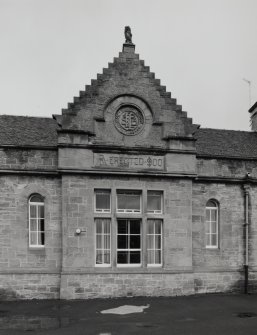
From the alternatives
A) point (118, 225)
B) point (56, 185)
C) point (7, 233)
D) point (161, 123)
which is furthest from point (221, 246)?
point (7, 233)

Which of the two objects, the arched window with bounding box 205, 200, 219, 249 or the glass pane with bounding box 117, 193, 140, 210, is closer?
the glass pane with bounding box 117, 193, 140, 210

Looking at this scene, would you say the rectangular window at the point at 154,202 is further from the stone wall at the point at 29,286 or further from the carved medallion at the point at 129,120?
the stone wall at the point at 29,286

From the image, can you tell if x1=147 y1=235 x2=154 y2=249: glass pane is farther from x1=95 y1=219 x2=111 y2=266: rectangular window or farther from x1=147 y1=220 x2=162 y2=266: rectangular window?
x1=95 y1=219 x2=111 y2=266: rectangular window

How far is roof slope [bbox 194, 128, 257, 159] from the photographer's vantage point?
18.8 meters

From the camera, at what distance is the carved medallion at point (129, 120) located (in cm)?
1611

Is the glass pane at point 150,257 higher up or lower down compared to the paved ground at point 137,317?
higher up

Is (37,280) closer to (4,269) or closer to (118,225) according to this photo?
(4,269)

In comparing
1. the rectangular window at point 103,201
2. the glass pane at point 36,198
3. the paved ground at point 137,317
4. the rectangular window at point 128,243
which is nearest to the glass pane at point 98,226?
the rectangular window at point 103,201

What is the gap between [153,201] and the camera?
54.0 ft

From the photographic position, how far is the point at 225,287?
17.0 metres

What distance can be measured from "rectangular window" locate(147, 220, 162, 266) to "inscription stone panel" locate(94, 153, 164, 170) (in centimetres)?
234

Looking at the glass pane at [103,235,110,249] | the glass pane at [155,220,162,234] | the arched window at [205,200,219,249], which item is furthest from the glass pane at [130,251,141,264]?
the arched window at [205,200,219,249]

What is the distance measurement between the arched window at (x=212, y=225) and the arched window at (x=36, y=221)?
280 inches

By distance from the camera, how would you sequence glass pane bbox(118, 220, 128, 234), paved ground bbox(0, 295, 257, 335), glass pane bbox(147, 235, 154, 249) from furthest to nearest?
1. glass pane bbox(147, 235, 154, 249)
2. glass pane bbox(118, 220, 128, 234)
3. paved ground bbox(0, 295, 257, 335)
